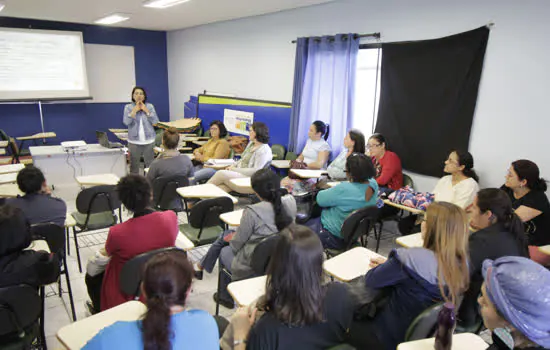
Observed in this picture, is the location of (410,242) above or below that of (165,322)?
below

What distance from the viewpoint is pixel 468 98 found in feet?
12.4

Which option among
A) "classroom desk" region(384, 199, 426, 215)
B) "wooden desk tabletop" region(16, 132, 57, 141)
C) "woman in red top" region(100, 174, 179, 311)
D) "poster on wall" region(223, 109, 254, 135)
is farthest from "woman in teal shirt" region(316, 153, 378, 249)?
"wooden desk tabletop" region(16, 132, 57, 141)

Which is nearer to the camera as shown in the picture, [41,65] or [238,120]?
[238,120]

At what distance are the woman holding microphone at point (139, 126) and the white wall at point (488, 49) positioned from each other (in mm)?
1998

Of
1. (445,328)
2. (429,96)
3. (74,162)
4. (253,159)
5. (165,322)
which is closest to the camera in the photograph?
(165,322)

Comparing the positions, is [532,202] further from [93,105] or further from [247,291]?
[93,105]

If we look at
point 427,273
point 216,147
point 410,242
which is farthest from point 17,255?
point 216,147

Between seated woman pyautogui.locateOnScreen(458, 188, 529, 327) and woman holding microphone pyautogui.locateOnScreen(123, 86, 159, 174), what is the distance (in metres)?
4.67

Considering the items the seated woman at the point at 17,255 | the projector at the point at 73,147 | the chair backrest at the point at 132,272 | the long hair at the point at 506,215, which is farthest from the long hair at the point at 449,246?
the projector at the point at 73,147

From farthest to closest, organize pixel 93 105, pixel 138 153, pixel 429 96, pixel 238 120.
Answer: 1. pixel 93 105
2. pixel 238 120
3. pixel 138 153
4. pixel 429 96

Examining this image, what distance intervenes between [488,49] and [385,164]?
152cm

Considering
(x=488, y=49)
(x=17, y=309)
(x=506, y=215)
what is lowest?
(x=17, y=309)

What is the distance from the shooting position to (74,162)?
18.2 feet

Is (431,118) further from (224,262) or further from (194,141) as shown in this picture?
(194,141)
